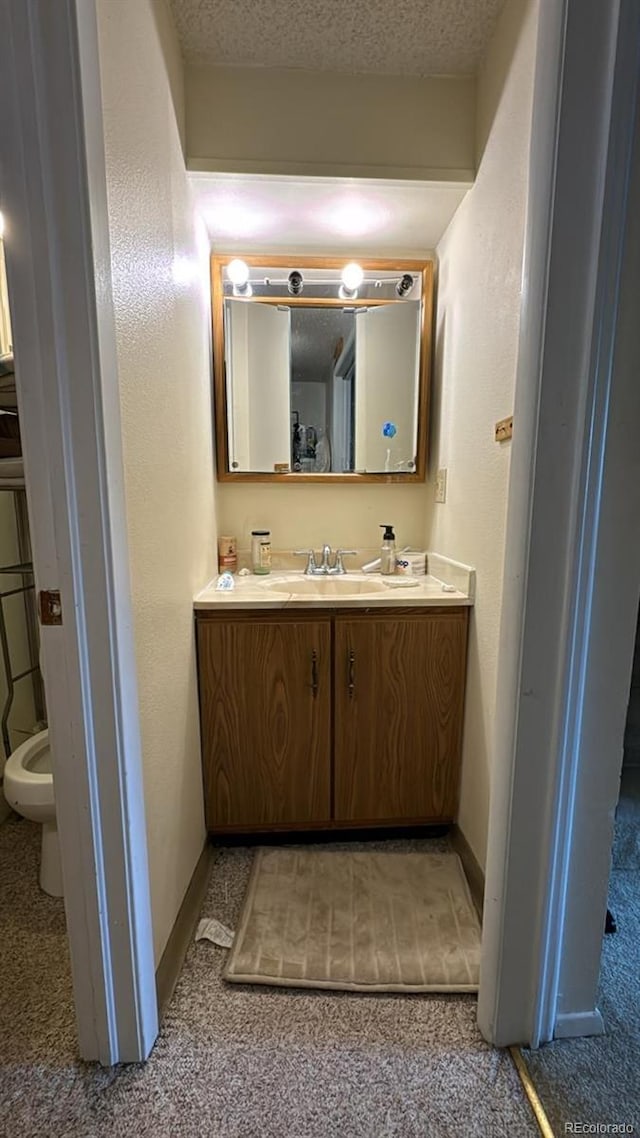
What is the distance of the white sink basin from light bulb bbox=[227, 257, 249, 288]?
1.15 metres

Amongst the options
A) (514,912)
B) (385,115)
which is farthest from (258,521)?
(514,912)

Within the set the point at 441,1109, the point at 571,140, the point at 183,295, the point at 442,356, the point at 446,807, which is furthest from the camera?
the point at 442,356

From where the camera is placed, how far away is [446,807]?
5.08ft

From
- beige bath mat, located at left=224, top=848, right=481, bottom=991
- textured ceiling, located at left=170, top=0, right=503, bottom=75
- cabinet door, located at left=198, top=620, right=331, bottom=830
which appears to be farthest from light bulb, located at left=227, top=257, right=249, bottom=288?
beige bath mat, located at left=224, top=848, right=481, bottom=991

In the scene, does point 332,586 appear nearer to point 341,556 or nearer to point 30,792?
point 341,556

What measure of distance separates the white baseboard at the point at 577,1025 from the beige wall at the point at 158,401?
35.6 inches

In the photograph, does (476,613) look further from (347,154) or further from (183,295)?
(347,154)

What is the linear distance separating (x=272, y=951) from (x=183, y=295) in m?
1.79

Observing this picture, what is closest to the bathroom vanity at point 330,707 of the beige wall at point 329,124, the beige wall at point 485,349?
the beige wall at point 485,349

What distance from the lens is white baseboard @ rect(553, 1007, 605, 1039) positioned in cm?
98

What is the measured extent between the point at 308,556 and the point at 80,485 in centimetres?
120

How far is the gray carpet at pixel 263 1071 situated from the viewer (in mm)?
847

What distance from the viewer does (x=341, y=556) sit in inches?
74.6

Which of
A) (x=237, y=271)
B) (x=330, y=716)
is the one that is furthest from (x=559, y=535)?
(x=237, y=271)
